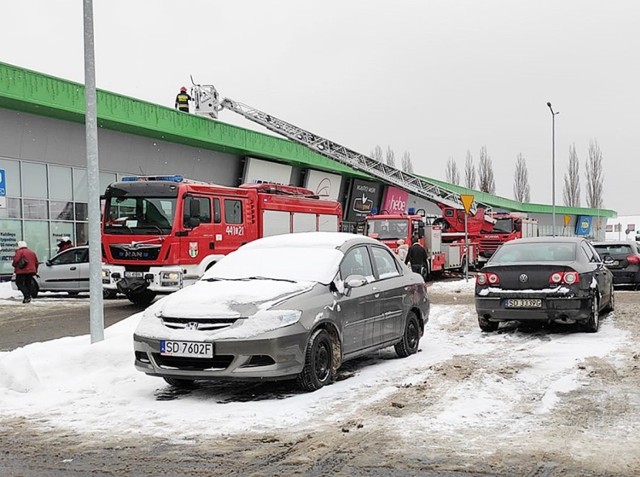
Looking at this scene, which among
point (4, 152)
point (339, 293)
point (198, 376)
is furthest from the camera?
point (4, 152)

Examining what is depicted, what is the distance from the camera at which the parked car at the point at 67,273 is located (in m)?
20.6

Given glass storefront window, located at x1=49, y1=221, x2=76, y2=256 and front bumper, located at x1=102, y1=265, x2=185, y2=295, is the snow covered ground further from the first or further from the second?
glass storefront window, located at x1=49, y1=221, x2=76, y2=256

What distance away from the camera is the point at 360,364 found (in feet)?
30.0

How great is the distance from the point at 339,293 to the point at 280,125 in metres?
25.9

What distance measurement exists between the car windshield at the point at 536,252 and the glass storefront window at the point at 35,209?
17602 millimetres

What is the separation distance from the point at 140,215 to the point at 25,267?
4.39 metres

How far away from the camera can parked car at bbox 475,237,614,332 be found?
11.1 m

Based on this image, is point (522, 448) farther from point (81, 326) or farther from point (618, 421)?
Answer: point (81, 326)

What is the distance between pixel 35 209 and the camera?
25.2 m

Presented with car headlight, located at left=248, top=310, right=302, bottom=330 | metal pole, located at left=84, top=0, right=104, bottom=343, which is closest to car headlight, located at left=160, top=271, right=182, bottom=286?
metal pole, located at left=84, top=0, right=104, bottom=343

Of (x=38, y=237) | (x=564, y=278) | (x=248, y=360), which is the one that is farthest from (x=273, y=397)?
(x=38, y=237)

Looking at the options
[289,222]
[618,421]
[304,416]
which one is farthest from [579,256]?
[289,222]

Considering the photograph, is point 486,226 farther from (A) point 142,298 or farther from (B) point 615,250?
(A) point 142,298

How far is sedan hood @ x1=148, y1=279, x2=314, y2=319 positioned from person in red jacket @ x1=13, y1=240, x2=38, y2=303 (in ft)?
39.0
